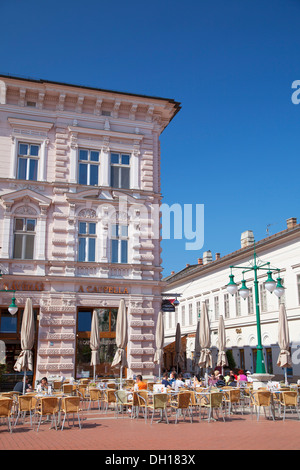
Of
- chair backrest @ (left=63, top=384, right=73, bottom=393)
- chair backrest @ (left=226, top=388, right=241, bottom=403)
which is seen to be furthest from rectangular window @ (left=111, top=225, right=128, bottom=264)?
chair backrest @ (left=226, top=388, right=241, bottom=403)

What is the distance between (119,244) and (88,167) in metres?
4.34

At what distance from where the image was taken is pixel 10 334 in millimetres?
22312

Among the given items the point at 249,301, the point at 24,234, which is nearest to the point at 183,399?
the point at 24,234

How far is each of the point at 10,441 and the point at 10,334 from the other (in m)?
11.6

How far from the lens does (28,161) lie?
23.9 meters

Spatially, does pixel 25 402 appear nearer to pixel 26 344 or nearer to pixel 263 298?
pixel 26 344

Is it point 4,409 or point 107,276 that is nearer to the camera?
point 4,409

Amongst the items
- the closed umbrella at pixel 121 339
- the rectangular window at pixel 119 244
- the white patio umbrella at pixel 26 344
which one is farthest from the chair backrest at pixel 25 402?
the rectangular window at pixel 119 244

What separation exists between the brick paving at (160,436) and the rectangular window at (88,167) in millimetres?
12984

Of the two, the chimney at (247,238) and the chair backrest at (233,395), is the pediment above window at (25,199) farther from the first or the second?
the chimney at (247,238)

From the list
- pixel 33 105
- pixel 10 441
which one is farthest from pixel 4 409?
pixel 33 105

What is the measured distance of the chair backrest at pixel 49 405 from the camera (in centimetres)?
1292

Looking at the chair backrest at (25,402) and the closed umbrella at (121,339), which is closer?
the chair backrest at (25,402)
